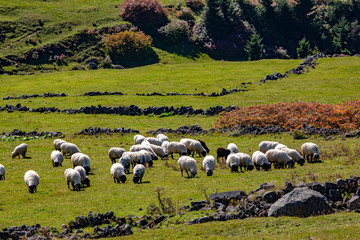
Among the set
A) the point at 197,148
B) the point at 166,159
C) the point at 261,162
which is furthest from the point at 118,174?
the point at 197,148

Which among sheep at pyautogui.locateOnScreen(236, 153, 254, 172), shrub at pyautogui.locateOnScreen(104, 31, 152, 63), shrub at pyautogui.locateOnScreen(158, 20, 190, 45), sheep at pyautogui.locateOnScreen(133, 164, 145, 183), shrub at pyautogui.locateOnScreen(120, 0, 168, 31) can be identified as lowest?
sheep at pyautogui.locateOnScreen(133, 164, 145, 183)

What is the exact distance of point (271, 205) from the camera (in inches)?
765

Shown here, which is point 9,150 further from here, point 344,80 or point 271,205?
point 344,80

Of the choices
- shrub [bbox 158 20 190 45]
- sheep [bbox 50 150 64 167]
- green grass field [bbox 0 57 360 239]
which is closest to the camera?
green grass field [bbox 0 57 360 239]

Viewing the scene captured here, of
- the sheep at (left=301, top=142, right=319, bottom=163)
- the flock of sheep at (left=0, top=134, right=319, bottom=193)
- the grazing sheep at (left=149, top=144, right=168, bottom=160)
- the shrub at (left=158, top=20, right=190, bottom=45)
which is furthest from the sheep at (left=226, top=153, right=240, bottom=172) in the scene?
the shrub at (left=158, top=20, right=190, bottom=45)

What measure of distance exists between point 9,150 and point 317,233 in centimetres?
2943

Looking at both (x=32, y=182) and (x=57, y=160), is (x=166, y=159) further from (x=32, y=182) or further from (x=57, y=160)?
(x=32, y=182)

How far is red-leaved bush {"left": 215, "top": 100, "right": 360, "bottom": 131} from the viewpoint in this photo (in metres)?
40.3

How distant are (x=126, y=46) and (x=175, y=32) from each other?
1127 cm

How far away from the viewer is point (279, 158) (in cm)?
2866

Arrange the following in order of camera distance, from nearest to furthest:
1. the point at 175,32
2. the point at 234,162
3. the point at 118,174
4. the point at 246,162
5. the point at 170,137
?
1. the point at 118,174
2. the point at 234,162
3. the point at 246,162
4. the point at 170,137
5. the point at 175,32

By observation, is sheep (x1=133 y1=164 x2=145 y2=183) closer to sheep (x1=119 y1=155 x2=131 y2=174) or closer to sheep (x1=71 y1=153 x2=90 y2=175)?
sheep (x1=119 y1=155 x2=131 y2=174)

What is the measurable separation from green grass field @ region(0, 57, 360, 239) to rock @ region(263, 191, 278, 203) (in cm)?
174

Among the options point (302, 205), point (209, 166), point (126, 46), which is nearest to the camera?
point (302, 205)
